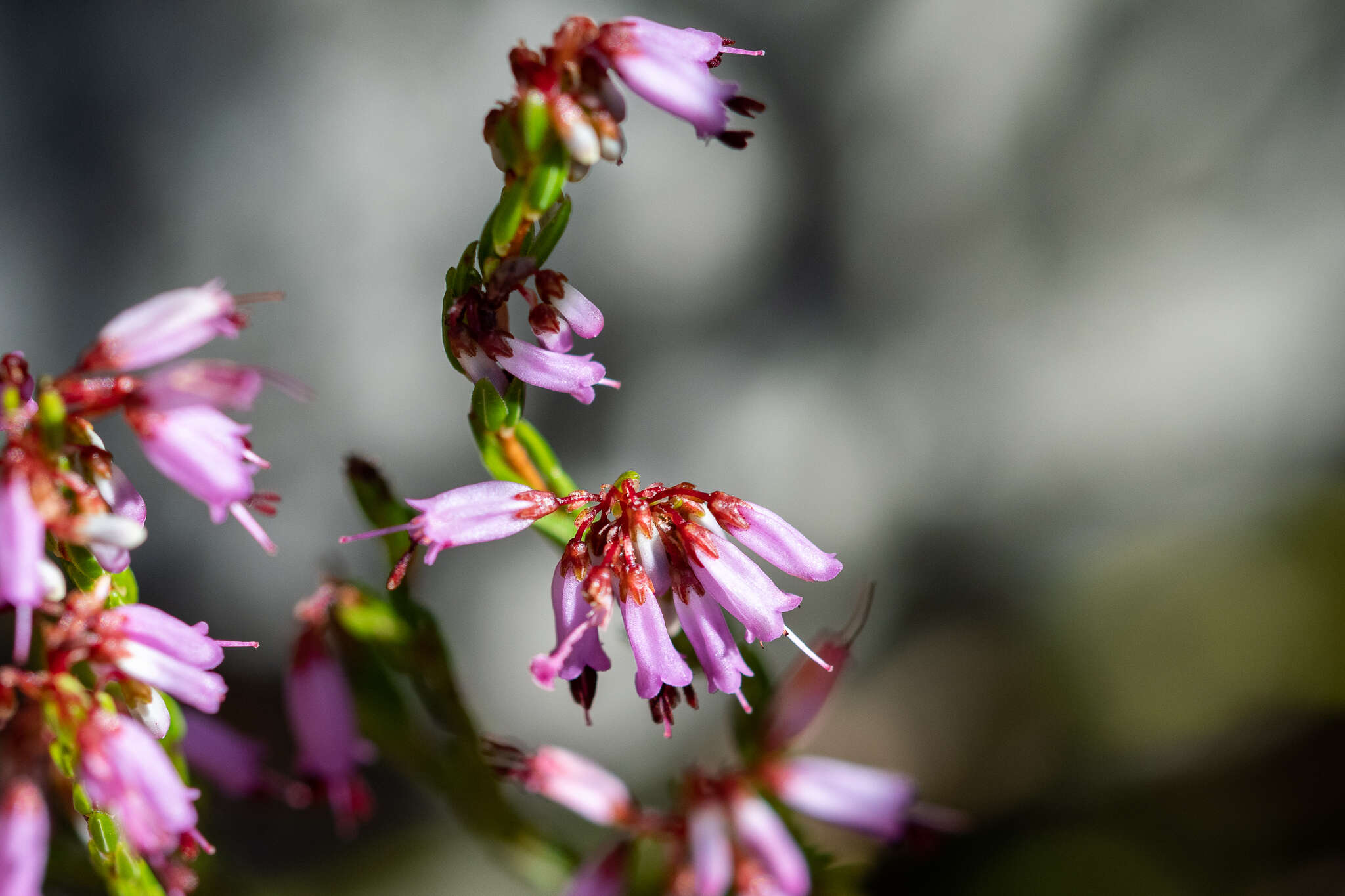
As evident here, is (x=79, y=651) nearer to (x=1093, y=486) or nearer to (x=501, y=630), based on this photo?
(x=501, y=630)

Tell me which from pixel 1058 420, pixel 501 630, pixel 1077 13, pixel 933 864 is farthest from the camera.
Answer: pixel 1058 420

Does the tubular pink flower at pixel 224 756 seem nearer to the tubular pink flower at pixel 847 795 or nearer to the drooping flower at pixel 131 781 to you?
the drooping flower at pixel 131 781

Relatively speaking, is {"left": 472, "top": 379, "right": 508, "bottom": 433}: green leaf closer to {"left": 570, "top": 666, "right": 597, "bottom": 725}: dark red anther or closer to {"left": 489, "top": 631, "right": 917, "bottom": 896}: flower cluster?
{"left": 570, "top": 666, "right": 597, "bottom": 725}: dark red anther

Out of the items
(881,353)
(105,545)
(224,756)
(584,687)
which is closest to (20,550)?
(105,545)

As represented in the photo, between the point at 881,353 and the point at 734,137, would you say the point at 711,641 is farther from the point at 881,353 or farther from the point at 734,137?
the point at 881,353

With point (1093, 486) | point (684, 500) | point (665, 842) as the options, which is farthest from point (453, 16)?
point (1093, 486)

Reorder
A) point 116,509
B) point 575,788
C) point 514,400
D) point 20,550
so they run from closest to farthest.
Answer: point 20,550 < point 116,509 < point 514,400 < point 575,788
